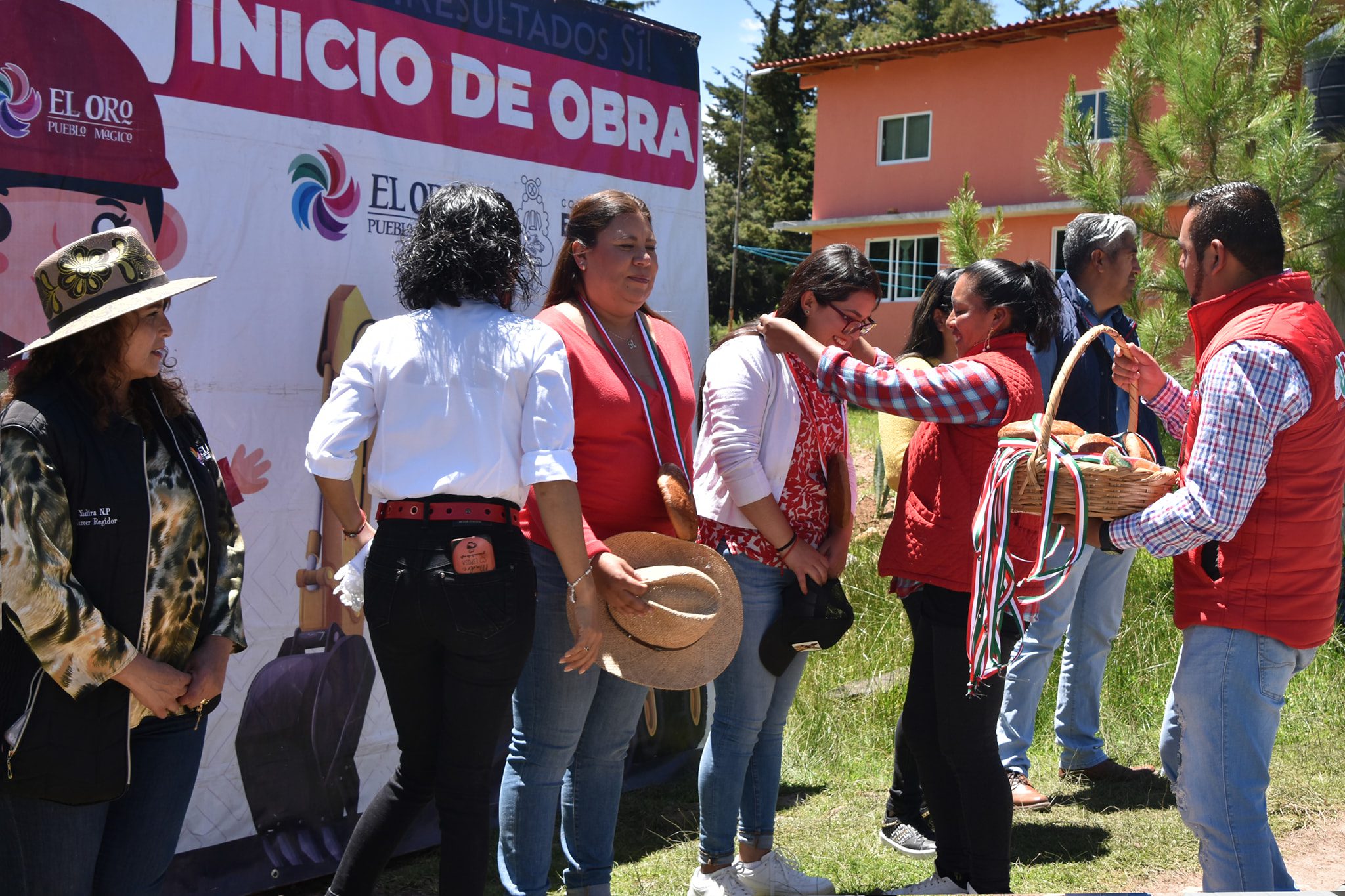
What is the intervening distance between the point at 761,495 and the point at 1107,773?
230 centimetres

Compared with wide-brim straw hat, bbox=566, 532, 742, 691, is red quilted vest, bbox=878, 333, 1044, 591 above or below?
above

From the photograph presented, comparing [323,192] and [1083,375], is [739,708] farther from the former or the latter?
[323,192]

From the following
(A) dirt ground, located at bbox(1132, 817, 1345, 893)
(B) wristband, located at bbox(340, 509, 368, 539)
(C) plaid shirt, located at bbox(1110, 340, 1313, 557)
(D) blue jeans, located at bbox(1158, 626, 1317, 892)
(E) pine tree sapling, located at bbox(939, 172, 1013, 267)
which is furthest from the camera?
(E) pine tree sapling, located at bbox(939, 172, 1013, 267)

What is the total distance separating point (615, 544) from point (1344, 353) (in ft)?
5.73

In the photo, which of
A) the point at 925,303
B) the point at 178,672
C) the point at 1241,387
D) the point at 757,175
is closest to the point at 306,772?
the point at 178,672

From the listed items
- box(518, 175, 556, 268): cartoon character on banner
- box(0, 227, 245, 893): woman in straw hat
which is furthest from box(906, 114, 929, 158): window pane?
box(0, 227, 245, 893): woman in straw hat

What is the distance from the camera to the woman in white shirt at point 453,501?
2590 mm

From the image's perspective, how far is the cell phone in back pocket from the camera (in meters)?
2.56

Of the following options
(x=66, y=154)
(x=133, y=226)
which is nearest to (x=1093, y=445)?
(x=133, y=226)

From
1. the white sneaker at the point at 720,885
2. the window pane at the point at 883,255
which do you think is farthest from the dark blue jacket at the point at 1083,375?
the window pane at the point at 883,255

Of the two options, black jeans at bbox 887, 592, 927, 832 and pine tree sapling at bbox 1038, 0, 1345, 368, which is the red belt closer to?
black jeans at bbox 887, 592, 927, 832

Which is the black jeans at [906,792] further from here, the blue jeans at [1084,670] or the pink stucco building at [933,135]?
the pink stucco building at [933,135]

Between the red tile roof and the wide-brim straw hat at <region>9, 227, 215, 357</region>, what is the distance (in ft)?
57.5

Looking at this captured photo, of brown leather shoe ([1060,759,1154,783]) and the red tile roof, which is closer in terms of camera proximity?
brown leather shoe ([1060,759,1154,783])
